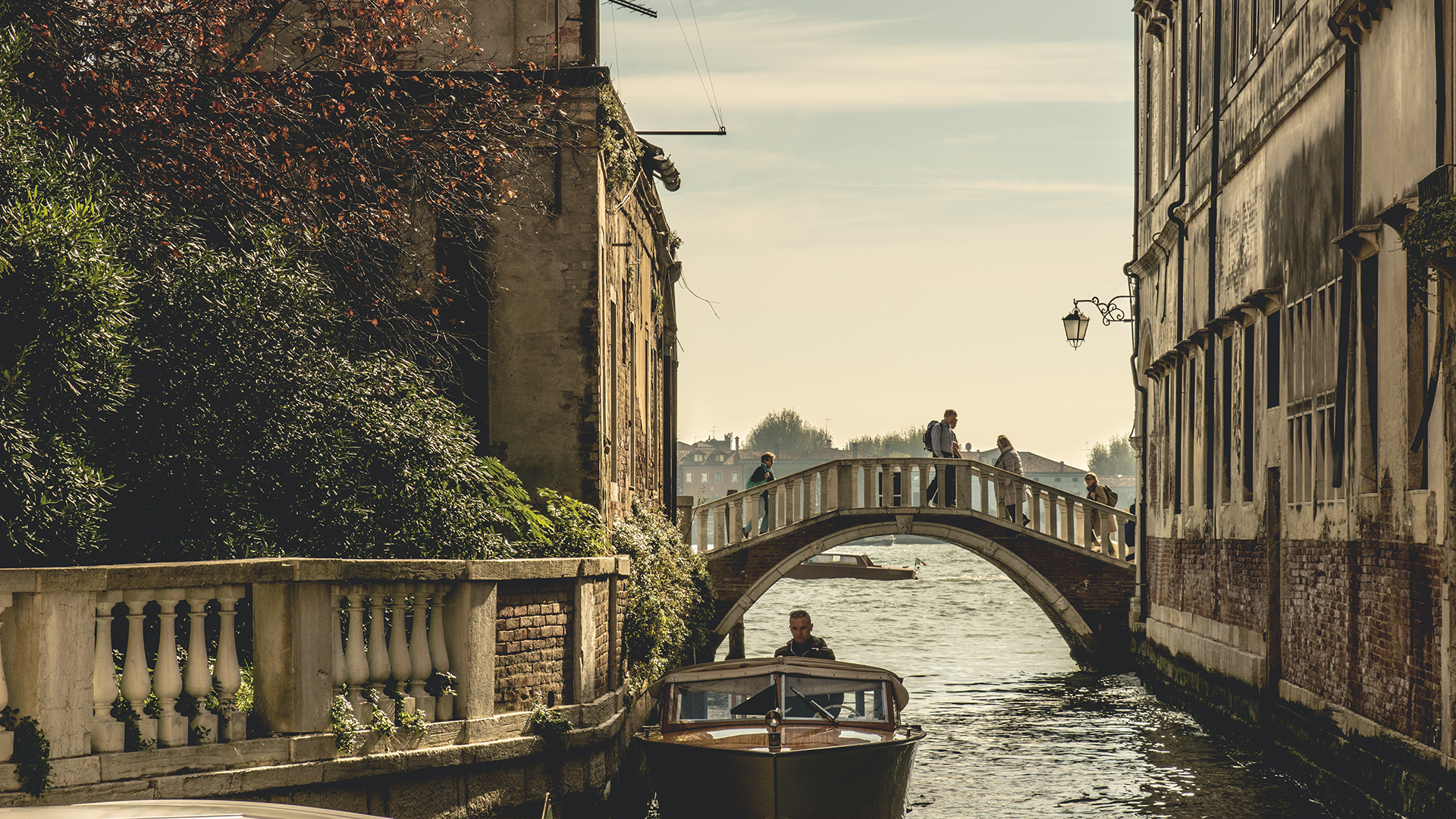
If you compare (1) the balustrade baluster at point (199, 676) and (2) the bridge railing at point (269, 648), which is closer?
(2) the bridge railing at point (269, 648)

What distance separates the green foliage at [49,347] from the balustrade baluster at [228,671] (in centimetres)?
86

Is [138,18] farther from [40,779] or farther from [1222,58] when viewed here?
[1222,58]

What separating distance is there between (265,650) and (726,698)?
3.87 meters

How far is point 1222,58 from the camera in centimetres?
1505

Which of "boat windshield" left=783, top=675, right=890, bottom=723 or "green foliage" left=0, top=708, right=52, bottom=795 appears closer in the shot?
"green foliage" left=0, top=708, right=52, bottom=795

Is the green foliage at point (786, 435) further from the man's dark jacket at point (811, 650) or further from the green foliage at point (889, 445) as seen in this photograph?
the man's dark jacket at point (811, 650)

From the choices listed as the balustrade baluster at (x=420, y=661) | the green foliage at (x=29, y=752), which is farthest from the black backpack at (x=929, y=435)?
the green foliage at (x=29, y=752)

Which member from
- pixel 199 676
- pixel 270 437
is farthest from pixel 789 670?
pixel 199 676

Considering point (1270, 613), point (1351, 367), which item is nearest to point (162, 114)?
point (1351, 367)

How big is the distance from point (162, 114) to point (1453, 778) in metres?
8.11

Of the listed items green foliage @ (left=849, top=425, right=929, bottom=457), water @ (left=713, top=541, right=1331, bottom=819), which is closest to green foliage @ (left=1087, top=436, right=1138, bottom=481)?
green foliage @ (left=849, top=425, right=929, bottom=457)

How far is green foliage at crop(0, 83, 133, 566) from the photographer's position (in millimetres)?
6539

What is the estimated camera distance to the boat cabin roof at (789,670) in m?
9.62

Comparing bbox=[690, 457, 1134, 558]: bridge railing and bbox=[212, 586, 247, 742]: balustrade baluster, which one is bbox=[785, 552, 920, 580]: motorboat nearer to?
bbox=[690, 457, 1134, 558]: bridge railing
